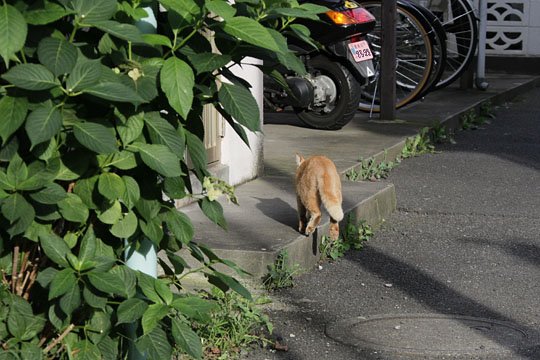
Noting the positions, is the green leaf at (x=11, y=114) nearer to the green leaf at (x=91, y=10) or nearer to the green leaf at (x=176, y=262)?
the green leaf at (x=91, y=10)

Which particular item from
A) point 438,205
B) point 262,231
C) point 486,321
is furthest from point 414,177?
point 486,321

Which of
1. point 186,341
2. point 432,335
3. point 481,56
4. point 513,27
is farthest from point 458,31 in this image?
point 186,341

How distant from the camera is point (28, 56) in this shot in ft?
8.69

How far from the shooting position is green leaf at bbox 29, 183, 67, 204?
2.66 metres

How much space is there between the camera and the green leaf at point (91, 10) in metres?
2.56

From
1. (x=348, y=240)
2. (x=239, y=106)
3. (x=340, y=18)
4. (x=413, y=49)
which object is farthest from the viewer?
(x=413, y=49)

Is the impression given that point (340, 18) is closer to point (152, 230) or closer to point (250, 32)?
point (152, 230)

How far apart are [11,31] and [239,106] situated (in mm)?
616

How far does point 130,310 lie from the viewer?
113 inches

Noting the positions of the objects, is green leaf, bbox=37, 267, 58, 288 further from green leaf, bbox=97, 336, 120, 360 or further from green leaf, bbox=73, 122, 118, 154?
green leaf, bbox=73, 122, 118, 154

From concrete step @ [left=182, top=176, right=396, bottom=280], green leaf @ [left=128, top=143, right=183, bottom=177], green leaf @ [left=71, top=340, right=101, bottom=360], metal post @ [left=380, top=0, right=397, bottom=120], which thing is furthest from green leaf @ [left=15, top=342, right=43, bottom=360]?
metal post @ [left=380, top=0, right=397, bottom=120]

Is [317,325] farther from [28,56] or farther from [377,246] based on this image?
[28,56]

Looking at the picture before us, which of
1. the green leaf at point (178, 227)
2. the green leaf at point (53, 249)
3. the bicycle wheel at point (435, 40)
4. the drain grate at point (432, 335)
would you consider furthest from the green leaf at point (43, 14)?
the bicycle wheel at point (435, 40)

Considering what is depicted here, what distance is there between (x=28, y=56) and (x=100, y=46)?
0.60 feet
